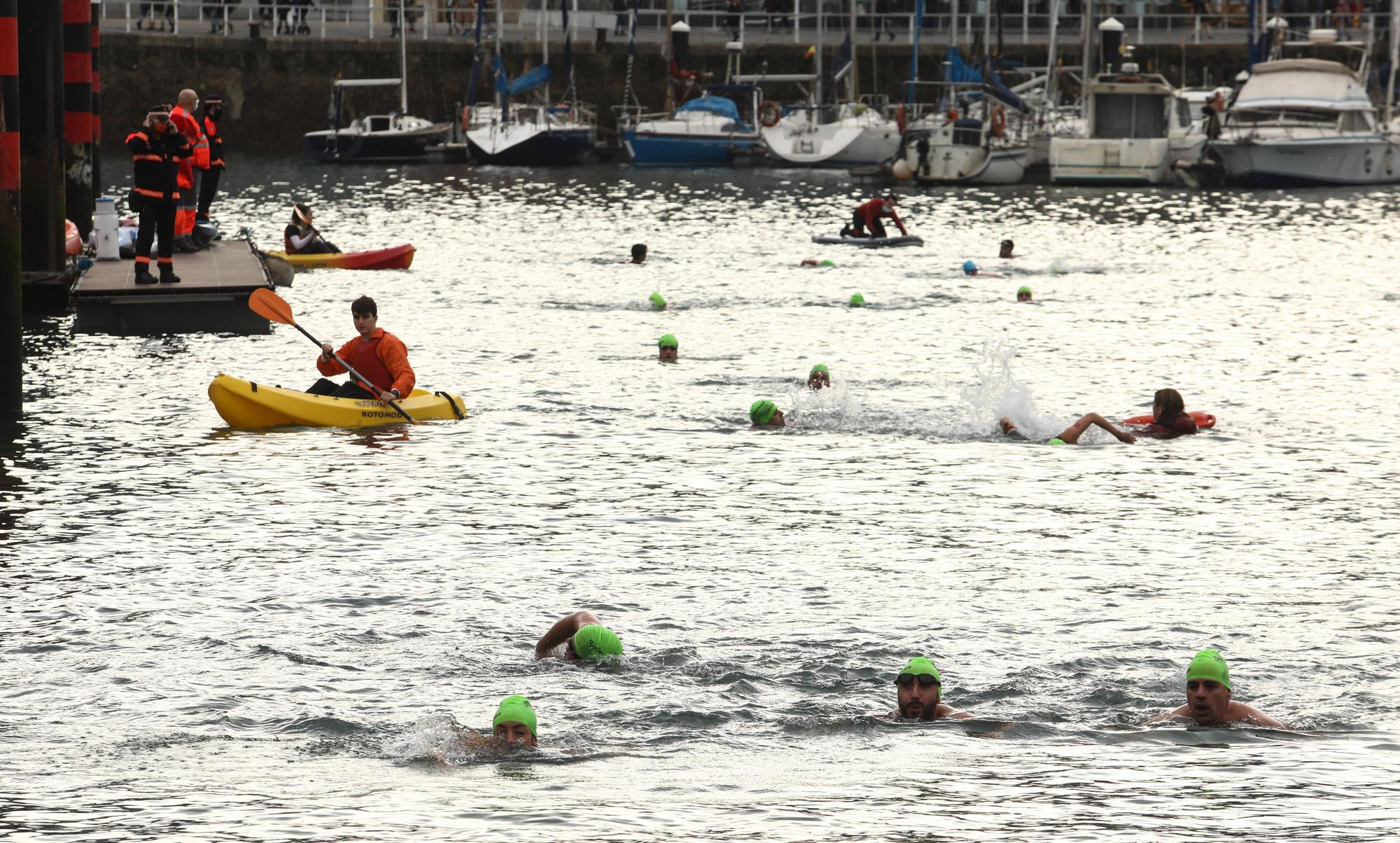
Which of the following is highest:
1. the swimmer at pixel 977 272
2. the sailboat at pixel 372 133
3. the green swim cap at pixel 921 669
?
the sailboat at pixel 372 133

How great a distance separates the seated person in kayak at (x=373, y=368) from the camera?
18.2 m

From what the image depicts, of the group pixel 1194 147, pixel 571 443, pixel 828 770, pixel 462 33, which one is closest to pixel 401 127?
pixel 462 33

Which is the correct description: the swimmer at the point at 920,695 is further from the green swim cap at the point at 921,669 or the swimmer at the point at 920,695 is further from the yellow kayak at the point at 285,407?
the yellow kayak at the point at 285,407

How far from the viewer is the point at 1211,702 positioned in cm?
1035

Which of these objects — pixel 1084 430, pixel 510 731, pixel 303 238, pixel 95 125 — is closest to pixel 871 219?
pixel 303 238

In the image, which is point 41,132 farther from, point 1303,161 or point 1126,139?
point 1303,161

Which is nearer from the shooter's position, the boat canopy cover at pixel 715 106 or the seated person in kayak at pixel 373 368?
the seated person in kayak at pixel 373 368

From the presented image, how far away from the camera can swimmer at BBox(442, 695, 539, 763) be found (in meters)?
9.90

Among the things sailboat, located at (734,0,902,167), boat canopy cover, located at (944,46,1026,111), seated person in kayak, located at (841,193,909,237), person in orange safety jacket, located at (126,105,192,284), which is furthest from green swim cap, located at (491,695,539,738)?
sailboat, located at (734,0,902,167)

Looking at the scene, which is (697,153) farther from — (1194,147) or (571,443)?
(571,443)

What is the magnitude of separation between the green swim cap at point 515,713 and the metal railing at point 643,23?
58140 mm

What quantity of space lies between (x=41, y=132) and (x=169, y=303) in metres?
2.57

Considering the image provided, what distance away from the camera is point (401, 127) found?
65438mm

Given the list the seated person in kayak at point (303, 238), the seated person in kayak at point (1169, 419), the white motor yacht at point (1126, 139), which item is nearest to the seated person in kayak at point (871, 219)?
the seated person in kayak at point (303, 238)
